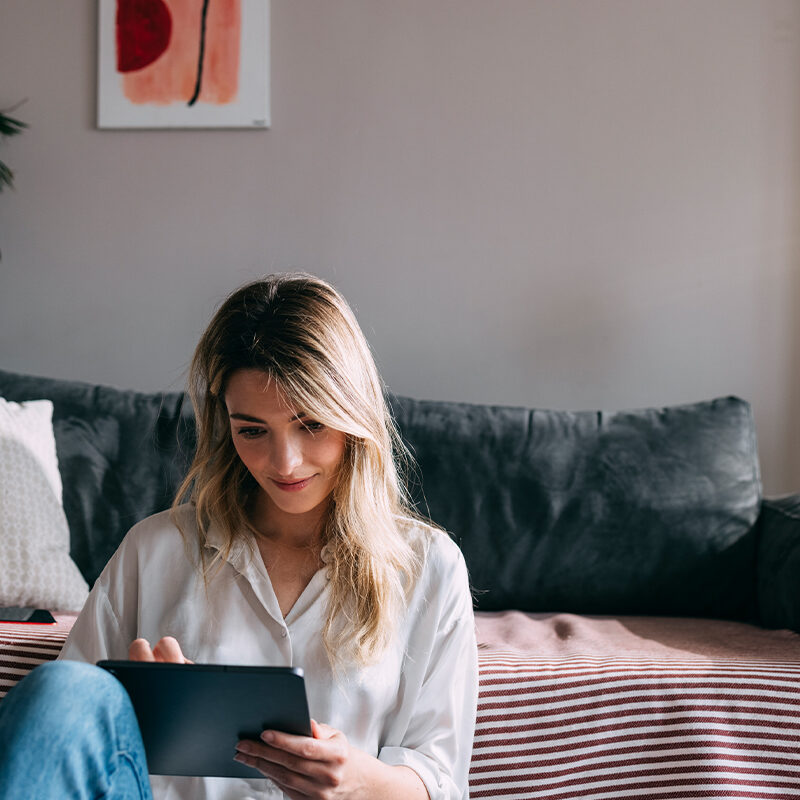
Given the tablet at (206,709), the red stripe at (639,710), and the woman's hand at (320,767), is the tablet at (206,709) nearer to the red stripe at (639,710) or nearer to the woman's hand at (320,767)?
the woman's hand at (320,767)

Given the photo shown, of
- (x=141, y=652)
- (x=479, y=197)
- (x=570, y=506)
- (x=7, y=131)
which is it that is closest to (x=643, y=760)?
(x=570, y=506)

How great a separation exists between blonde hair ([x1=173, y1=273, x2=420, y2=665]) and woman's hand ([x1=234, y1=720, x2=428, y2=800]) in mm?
145

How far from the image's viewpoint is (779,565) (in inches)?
71.2

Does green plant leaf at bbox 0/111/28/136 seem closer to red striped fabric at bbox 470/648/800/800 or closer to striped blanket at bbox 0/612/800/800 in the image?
striped blanket at bbox 0/612/800/800

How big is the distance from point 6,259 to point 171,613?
165 centimetres

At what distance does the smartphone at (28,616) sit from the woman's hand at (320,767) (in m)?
0.75

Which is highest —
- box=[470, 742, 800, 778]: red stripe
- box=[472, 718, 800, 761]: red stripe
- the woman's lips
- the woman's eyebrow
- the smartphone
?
the woman's eyebrow

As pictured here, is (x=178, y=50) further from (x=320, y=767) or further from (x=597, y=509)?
(x=320, y=767)

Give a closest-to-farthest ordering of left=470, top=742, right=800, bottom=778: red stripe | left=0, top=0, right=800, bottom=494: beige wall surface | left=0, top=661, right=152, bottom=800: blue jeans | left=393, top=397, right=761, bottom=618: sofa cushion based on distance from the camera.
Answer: left=0, top=661, right=152, bottom=800: blue jeans, left=470, top=742, right=800, bottom=778: red stripe, left=393, top=397, right=761, bottom=618: sofa cushion, left=0, top=0, right=800, bottom=494: beige wall surface

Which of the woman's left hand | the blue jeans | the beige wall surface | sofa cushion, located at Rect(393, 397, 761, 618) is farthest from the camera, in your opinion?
the beige wall surface

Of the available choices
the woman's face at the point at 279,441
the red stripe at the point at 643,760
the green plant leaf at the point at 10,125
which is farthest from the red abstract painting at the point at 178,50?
the red stripe at the point at 643,760

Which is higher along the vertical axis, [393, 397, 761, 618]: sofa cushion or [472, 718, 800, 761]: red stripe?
[393, 397, 761, 618]: sofa cushion

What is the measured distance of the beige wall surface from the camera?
2318 mm

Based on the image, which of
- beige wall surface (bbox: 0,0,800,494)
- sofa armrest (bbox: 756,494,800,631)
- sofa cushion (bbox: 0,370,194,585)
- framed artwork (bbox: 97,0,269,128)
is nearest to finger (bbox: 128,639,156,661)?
sofa cushion (bbox: 0,370,194,585)
